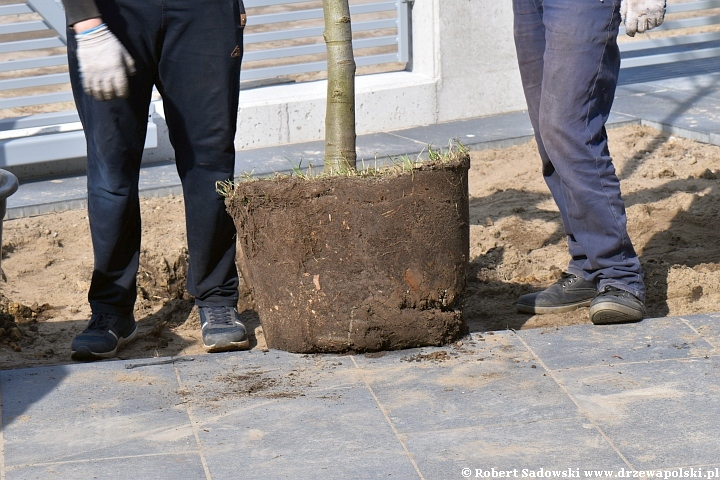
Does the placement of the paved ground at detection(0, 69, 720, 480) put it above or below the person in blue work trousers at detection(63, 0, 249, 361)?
below

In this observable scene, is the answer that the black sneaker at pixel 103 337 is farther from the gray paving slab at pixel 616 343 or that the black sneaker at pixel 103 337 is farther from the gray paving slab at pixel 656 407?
the gray paving slab at pixel 656 407

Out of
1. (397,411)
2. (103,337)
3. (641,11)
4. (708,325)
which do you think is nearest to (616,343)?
(708,325)

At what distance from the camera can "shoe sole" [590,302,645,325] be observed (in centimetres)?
362

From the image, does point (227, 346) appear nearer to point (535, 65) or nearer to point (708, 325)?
point (535, 65)

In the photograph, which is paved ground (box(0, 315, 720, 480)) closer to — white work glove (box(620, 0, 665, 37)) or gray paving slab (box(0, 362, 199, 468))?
gray paving slab (box(0, 362, 199, 468))

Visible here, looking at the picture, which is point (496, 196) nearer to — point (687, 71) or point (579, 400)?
point (579, 400)

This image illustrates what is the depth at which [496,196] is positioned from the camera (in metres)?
5.84

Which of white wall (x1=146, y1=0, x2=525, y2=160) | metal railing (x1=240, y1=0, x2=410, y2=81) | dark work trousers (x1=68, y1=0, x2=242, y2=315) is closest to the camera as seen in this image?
dark work trousers (x1=68, y1=0, x2=242, y2=315)

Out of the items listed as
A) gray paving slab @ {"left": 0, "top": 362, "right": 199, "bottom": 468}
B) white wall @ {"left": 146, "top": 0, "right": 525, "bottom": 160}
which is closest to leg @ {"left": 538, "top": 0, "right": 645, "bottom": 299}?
gray paving slab @ {"left": 0, "top": 362, "right": 199, "bottom": 468}

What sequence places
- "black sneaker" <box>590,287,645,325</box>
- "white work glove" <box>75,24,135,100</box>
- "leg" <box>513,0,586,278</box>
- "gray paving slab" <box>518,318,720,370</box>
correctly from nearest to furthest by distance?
"white work glove" <box>75,24,135,100</box>
"gray paving slab" <box>518,318,720,370</box>
"black sneaker" <box>590,287,645,325</box>
"leg" <box>513,0,586,278</box>

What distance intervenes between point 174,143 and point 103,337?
81 cm

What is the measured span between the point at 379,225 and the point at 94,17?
119 cm

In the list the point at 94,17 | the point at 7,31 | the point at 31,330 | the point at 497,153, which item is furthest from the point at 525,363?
the point at 7,31

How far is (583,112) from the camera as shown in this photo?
3629mm
